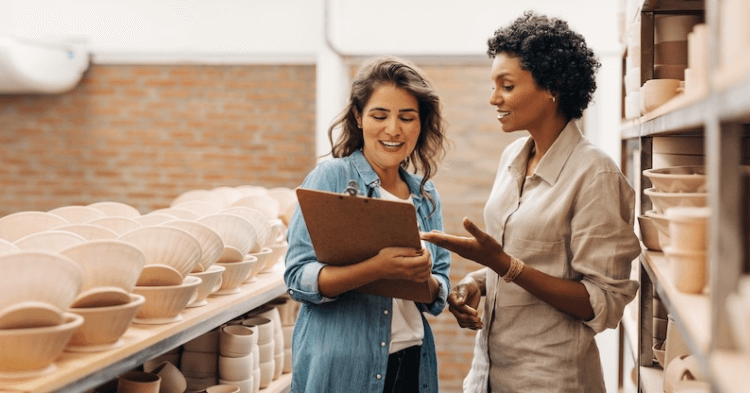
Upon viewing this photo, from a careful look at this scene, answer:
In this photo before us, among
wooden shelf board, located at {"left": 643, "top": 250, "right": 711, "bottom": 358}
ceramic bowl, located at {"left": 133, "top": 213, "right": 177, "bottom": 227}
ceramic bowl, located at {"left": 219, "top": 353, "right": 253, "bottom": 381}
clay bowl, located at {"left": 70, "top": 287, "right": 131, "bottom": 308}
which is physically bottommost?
ceramic bowl, located at {"left": 219, "top": 353, "right": 253, "bottom": 381}

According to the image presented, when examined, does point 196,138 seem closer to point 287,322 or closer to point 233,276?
point 287,322

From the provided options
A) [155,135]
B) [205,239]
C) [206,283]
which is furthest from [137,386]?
[155,135]

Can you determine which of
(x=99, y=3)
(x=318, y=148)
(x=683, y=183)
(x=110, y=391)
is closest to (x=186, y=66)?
(x=99, y=3)

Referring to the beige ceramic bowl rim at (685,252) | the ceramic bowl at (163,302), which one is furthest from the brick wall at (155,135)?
the beige ceramic bowl rim at (685,252)

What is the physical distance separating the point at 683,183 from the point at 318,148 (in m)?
3.47

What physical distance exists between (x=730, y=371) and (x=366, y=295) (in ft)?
3.74

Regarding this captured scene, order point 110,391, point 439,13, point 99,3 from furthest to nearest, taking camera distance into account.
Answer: point 99,3, point 439,13, point 110,391

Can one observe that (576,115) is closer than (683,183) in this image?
No

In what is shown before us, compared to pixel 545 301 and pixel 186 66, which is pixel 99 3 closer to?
pixel 186 66

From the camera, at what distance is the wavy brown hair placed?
1.93 metres

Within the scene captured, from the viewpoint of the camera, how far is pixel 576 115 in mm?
1943

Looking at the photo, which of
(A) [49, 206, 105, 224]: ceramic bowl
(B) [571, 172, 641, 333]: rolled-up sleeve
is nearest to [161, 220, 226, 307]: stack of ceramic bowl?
(A) [49, 206, 105, 224]: ceramic bowl

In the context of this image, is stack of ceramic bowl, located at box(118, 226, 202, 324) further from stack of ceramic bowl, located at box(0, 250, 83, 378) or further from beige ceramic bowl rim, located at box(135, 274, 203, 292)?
stack of ceramic bowl, located at box(0, 250, 83, 378)

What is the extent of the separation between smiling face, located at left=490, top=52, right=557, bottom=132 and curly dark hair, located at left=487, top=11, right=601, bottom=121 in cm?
2
